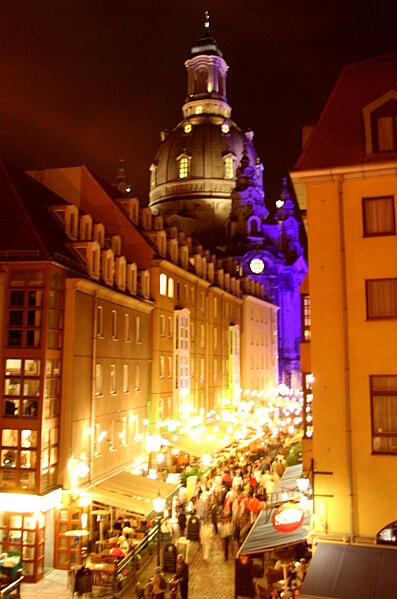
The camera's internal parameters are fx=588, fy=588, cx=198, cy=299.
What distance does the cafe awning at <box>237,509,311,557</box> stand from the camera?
16.9 metres

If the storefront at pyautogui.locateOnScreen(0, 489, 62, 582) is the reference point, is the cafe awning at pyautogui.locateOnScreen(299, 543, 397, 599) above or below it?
above

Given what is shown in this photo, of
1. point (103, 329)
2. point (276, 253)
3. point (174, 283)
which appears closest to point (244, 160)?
point (276, 253)

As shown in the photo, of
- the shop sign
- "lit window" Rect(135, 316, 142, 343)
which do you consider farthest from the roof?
"lit window" Rect(135, 316, 142, 343)

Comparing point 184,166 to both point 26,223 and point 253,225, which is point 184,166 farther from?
point 26,223

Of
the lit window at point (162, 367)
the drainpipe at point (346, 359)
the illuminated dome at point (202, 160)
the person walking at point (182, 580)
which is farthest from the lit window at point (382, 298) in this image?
the illuminated dome at point (202, 160)

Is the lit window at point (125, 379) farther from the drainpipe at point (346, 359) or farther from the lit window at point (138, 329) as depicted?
the drainpipe at point (346, 359)

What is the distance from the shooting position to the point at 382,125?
52.1 ft

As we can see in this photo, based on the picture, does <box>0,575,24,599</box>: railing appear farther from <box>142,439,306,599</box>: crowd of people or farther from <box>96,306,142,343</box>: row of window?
<box>96,306,142,343</box>: row of window

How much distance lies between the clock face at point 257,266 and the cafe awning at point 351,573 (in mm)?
69784

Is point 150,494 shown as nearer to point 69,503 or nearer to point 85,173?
point 69,503

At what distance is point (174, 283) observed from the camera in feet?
131

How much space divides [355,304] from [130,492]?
46.6 feet

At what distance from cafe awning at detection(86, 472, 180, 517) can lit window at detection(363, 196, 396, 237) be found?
13754 millimetres

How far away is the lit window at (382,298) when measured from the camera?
15406 millimetres
